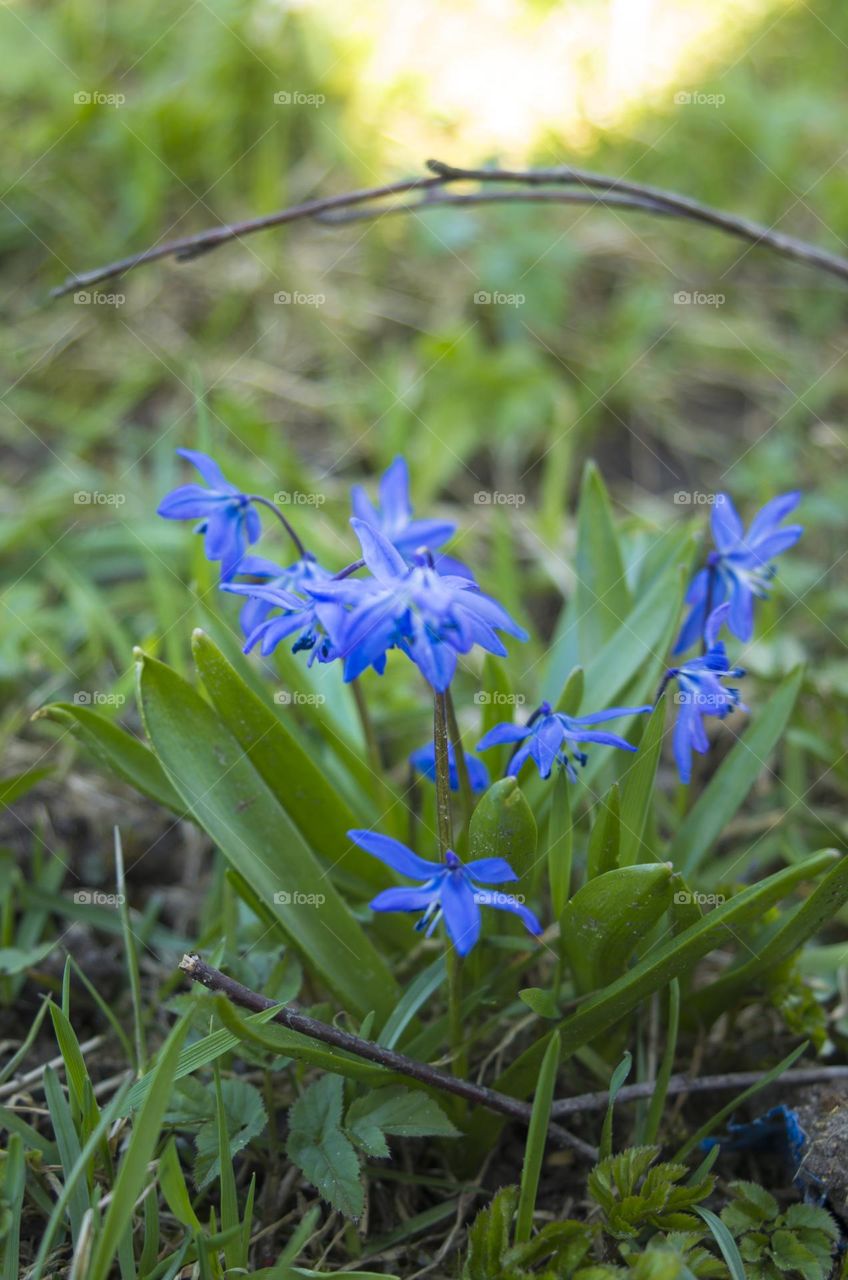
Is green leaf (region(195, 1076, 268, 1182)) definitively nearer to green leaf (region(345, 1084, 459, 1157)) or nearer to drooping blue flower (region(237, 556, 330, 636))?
green leaf (region(345, 1084, 459, 1157))

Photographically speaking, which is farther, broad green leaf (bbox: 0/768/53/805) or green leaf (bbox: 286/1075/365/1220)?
broad green leaf (bbox: 0/768/53/805)

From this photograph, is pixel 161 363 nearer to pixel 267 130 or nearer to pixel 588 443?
pixel 267 130

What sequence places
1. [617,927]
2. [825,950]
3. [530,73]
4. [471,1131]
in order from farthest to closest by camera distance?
[530,73]
[825,950]
[471,1131]
[617,927]

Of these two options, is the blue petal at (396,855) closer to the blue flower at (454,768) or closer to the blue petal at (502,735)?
the blue petal at (502,735)

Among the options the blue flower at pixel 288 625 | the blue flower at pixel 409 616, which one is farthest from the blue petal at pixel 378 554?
the blue flower at pixel 288 625

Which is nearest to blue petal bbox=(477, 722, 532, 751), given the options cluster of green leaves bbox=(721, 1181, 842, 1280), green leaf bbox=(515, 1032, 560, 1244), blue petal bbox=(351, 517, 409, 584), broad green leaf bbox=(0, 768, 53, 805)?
blue petal bbox=(351, 517, 409, 584)

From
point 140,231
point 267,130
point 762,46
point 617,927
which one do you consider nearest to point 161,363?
point 140,231

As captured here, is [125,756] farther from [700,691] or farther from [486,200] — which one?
[486,200]
